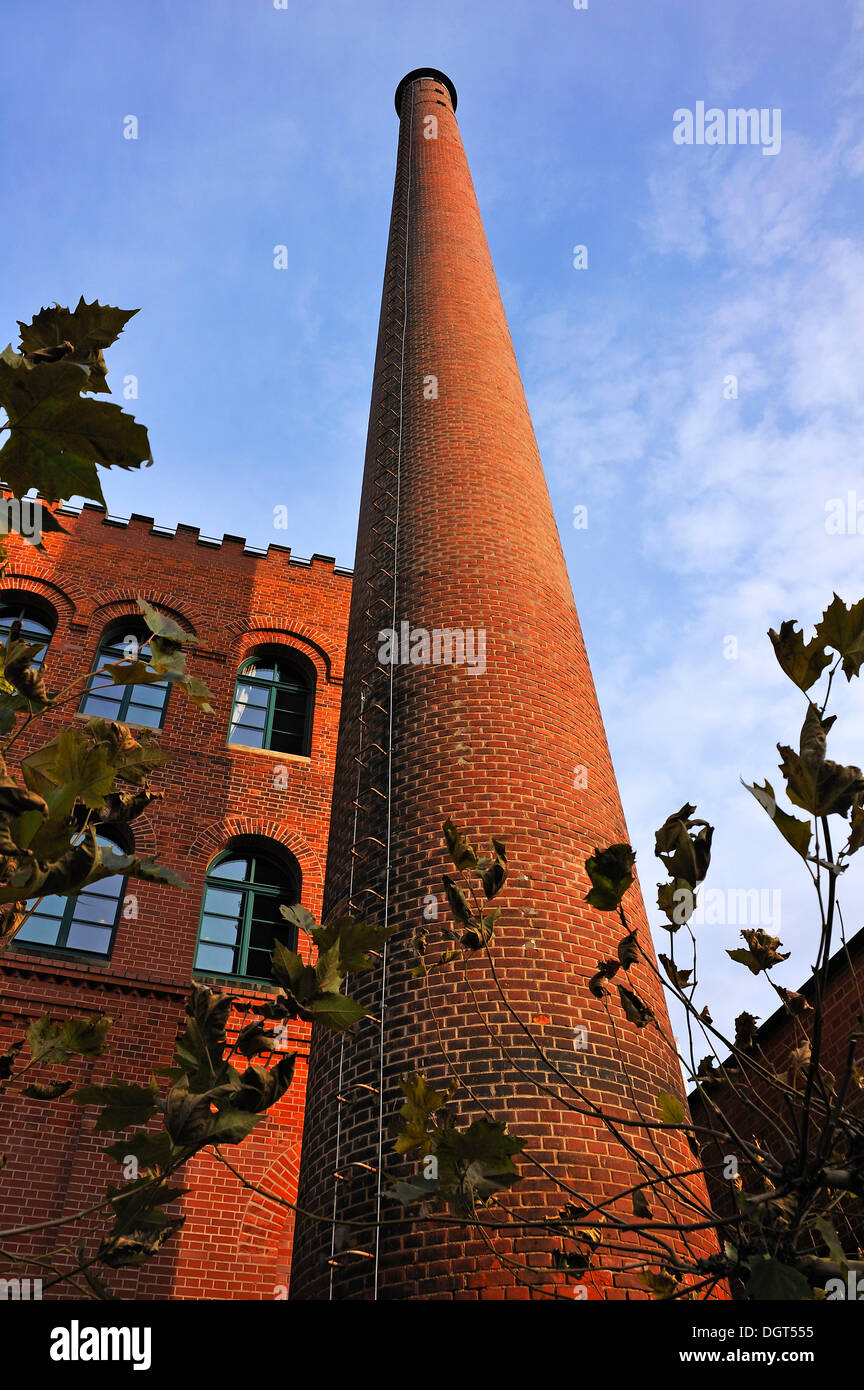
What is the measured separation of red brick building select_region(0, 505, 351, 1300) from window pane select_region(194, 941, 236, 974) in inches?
0.8

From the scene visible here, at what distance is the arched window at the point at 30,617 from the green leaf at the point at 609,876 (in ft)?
39.7

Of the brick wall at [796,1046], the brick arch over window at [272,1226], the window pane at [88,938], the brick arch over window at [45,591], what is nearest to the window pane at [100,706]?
the brick arch over window at [45,591]

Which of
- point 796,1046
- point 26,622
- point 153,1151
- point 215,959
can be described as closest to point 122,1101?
point 153,1151

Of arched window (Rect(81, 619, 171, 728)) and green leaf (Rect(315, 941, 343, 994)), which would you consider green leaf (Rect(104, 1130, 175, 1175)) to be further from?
arched window (Rect(81, 619, 171, 728))

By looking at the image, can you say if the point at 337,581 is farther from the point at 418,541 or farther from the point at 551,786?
the point at 551,786

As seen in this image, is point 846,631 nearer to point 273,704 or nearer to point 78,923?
point 78,923

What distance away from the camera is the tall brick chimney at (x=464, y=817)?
17.4 ft

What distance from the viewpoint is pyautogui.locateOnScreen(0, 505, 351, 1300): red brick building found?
8.80 meters

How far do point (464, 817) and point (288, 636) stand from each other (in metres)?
8.50

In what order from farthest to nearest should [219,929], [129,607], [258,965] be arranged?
[129,607] → [219,929] → [258,965]

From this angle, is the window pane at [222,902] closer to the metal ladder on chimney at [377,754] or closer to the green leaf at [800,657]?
the metal ladder on chimney at [377,754]

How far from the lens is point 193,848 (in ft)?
38.1

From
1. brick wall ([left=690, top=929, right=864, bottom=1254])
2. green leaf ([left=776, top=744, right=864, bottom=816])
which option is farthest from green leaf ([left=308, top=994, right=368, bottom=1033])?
brick wall ([left=690, top=929, right=864, bottom=1254])

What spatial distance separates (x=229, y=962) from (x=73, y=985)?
1746mm
